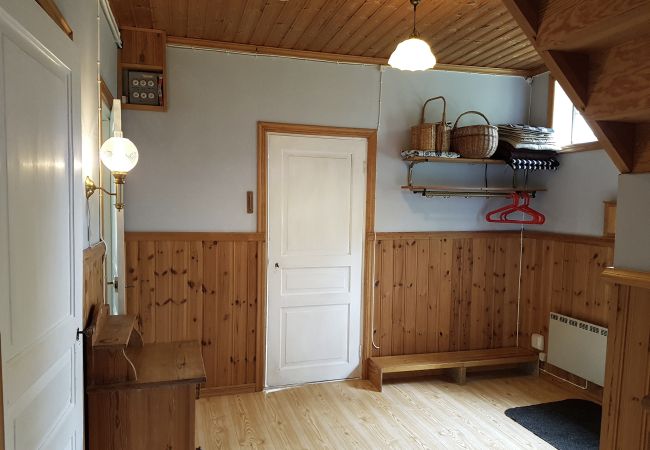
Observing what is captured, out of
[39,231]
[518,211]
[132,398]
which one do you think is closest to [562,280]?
[518,211]

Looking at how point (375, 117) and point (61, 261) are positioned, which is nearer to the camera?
point (61, 261)

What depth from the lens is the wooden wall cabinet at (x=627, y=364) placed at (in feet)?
5.18

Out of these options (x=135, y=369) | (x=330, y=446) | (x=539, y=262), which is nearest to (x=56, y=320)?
(x=135, y=369)

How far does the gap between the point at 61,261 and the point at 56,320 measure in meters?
0.19

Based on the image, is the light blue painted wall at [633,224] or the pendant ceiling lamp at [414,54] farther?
the pendant ceiling lamp at [414,54]

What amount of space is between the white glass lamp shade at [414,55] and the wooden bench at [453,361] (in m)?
2.28

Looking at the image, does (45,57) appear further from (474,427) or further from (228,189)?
(474,427)

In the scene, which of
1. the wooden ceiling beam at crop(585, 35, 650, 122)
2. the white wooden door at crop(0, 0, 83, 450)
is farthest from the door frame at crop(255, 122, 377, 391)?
the wooden ceiling beam at crop(585, 35, 650, 122)

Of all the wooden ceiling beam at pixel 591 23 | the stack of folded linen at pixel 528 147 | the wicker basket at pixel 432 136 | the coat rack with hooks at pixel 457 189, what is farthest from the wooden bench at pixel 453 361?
the wooden ceiling beam at pixel 591 23

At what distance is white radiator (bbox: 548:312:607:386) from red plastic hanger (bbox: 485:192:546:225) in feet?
2.64

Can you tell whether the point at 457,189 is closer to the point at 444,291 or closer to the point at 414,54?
the point at 444,291

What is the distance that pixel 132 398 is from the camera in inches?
80.2

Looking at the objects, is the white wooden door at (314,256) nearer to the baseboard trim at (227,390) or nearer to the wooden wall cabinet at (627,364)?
the baseboard trim at (227,390)

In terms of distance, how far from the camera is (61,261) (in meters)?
1.57
